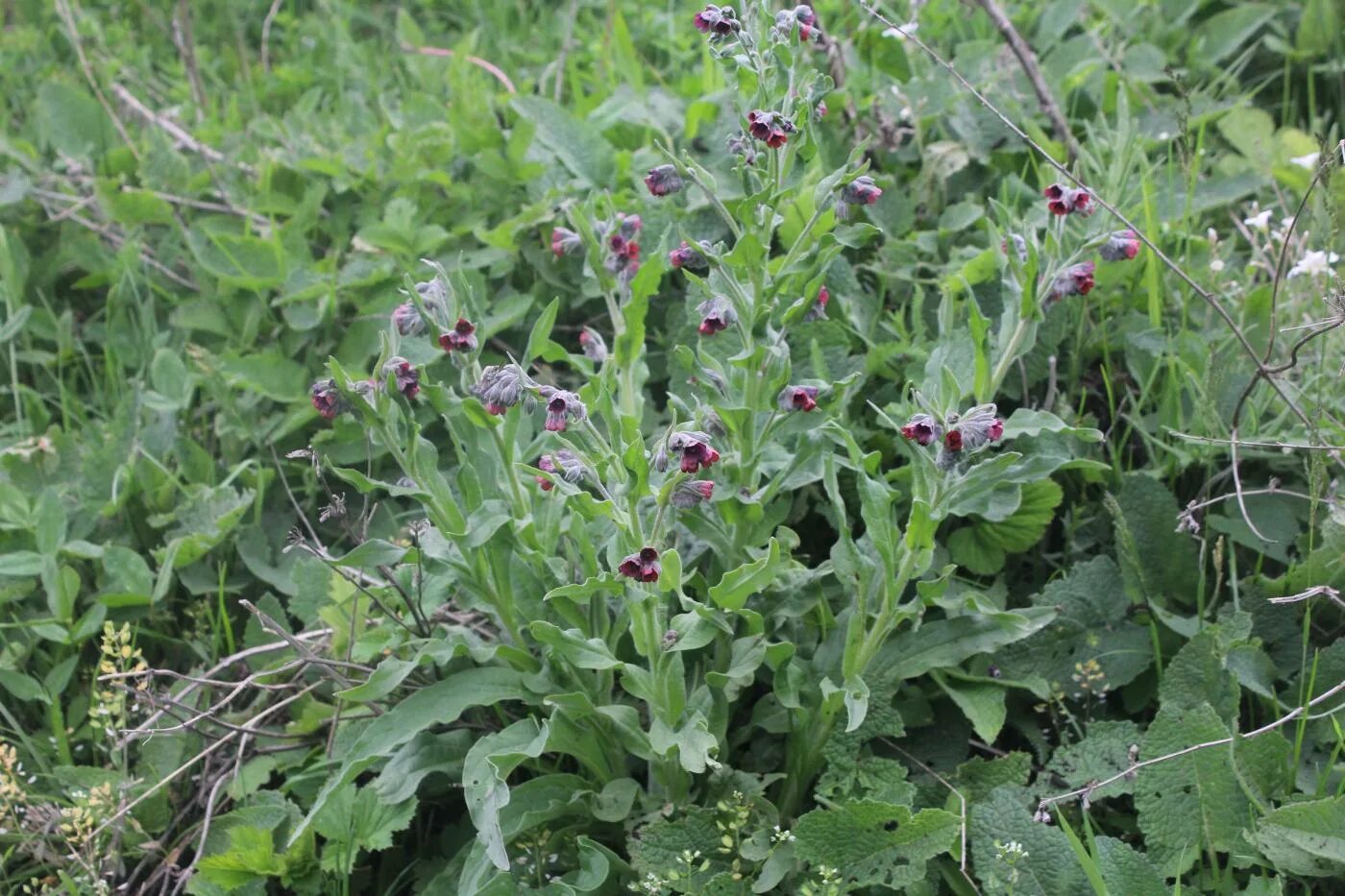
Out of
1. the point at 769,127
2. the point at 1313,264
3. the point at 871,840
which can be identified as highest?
the point at 769,127

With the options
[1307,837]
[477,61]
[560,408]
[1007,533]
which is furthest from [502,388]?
[477,61]

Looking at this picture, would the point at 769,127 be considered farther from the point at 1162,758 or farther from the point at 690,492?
the point at 1162,758

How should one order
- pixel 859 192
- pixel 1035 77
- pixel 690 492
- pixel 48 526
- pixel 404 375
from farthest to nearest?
pixel 1035 77 → pixel 48 526 → pixel 859 192 → pixel 404 375 → pixel 690 492

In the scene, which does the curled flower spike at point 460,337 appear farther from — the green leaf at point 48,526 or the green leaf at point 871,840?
the green leaf at point 48,526

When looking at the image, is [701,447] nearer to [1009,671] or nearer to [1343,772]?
[1009,671]

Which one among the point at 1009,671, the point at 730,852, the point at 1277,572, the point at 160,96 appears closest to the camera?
the point at 730,852

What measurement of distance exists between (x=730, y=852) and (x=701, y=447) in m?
0.77

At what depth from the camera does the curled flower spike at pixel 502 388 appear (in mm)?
1855

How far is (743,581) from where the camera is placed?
196 centimetres

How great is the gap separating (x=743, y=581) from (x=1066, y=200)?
854 millimetres

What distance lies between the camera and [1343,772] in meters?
2.12

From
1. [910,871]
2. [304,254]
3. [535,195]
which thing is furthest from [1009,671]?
[304,254]

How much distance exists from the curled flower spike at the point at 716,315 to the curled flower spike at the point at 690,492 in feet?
0.90

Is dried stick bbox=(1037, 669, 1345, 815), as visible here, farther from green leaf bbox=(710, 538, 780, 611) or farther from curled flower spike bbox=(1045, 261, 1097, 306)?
curled flower spike bbox=(1045, 261, 1097, 306)
